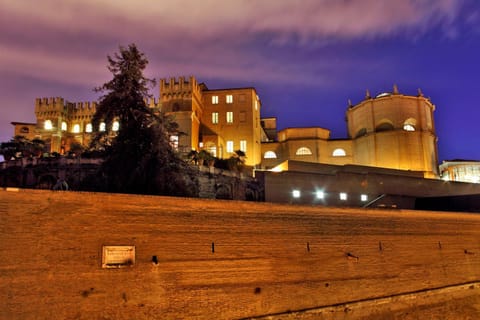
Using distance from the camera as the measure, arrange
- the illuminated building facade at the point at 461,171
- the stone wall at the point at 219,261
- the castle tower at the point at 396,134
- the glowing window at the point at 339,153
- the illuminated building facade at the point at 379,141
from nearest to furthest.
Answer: the stone wall at the point at 219,261
the castle tower at the point at 396,134
the illuminated building facade at the point at 379,141
the glowing window at the point at 339,153
the illuminated building facade at the point at 461,171

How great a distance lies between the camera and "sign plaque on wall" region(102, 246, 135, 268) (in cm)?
900

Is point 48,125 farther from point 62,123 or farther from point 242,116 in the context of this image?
point 242,116

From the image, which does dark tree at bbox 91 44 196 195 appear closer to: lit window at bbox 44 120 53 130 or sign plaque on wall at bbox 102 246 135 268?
sign plaque on wall at bbox 102 246 135 268

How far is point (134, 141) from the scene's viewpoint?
57.4 feet

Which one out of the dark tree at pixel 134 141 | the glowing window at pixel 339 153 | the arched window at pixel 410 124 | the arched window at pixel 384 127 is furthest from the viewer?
the glowing window at pixel 339 153

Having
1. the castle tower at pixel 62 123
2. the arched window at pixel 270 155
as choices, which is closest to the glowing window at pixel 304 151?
the arched window at pixel 270 155

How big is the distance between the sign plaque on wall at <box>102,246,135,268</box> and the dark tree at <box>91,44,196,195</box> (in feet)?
24.4

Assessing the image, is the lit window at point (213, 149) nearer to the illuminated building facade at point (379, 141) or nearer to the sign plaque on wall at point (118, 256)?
the illuminated building facade at point (379, 141)

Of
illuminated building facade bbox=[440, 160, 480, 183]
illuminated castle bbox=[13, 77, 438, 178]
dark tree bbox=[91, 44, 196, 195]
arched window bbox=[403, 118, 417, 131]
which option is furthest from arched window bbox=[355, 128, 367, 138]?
dark tree bbox=[91, 44, 196, 195]

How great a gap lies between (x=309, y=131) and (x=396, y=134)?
9.04m

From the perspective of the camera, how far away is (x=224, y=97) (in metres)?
43.1

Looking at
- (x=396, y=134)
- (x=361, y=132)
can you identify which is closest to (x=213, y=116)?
(x=361, y=132)

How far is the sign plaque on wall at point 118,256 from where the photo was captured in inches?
354

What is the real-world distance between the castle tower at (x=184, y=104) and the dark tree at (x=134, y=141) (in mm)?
19381
